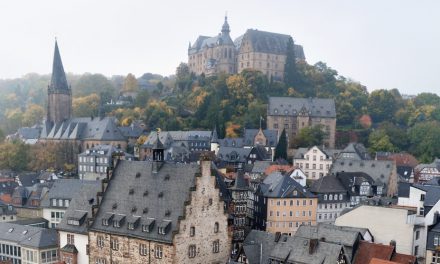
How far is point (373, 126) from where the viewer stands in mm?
130000

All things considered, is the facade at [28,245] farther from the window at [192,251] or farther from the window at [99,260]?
the window at [192,251]

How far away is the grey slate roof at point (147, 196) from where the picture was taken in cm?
4053

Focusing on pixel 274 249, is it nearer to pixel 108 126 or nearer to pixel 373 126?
pixel 108 126

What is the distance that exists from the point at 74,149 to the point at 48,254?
68921 mm

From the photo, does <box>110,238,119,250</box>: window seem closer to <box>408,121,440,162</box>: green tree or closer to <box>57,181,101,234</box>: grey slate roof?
<box>57,181,101,234</box>: grey slate roof

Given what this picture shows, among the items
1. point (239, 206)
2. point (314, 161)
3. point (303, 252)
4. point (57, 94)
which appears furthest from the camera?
point (57, 94)

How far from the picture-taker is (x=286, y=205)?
66.6 meters

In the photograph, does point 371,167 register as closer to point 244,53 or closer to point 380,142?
point 380,142

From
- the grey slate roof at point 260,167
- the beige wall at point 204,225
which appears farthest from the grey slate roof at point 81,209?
the grey slate roof at point 260,167

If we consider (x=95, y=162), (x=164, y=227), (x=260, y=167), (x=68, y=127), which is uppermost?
(x=68, y=127)

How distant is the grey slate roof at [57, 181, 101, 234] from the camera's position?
47325 mm

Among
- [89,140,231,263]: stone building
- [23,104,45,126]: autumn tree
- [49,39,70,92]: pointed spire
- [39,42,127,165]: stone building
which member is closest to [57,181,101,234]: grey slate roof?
[89,140,231,263]: stone building

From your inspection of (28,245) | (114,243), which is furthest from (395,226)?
(28,245)

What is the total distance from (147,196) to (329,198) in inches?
1506
